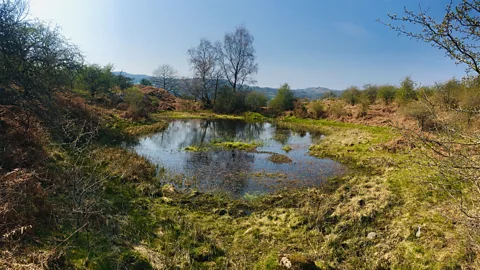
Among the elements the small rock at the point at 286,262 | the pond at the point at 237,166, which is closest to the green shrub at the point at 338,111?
the pond at the point at 237,166

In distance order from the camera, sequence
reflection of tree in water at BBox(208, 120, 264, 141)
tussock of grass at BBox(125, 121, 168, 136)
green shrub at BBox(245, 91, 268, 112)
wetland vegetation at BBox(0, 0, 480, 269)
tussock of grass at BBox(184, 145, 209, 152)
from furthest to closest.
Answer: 1. green shrub at BBox(245, 91, 268, 112)
2. reflection of tree in water at BBox(208, 120, 264, 141)
3. tussock of grass at BBox(125, 121, 168, 136)
4. tussock of grass at BBox(184, 145, 209, 152)
5. wetland vegetation at BBox(0, 0, 480, 269)

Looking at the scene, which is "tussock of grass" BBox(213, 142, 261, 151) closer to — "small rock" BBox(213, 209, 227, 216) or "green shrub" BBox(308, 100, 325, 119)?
"small rock" BBox(213, 209, 227, 216)

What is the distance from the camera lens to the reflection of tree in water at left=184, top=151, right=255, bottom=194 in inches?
385

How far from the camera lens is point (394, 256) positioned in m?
4.94

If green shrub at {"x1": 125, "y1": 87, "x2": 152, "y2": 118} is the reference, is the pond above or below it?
below

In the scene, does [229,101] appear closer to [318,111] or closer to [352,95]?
[318,111]

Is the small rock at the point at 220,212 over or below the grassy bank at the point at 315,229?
below

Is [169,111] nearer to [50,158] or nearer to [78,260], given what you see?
[50,158]

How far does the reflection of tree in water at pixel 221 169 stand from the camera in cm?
979

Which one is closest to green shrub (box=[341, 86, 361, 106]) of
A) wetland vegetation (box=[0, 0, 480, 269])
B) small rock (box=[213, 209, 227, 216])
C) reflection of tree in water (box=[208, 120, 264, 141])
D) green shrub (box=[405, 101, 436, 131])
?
reflection of tree in water (box=[208, 120, 264, 141])

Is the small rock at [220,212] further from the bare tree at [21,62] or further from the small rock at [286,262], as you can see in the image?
the bare tree at [21,62]

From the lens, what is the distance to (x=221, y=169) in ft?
39.0

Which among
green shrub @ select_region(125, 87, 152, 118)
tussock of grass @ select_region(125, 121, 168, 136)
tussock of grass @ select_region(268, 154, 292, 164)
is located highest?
green shrub @ select_region(125, 87, 152, 118)

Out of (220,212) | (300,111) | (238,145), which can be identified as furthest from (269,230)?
(300,111)
